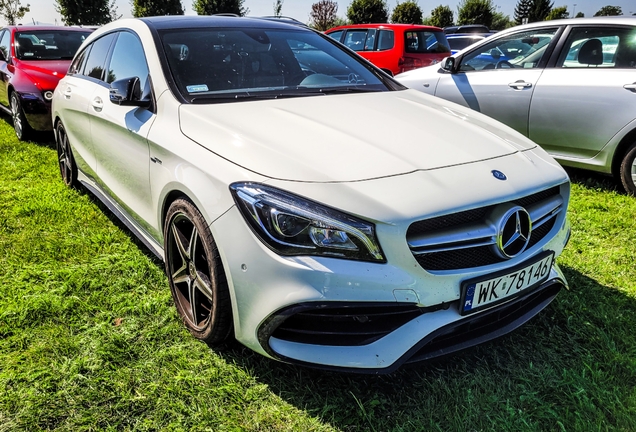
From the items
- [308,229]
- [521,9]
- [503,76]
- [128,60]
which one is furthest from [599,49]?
[521,9]

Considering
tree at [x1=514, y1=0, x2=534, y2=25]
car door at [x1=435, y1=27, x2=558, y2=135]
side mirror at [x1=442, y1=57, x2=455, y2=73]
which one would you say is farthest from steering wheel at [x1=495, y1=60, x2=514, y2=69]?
tree at [x1=514, y1=0, x2=534, y2=25]

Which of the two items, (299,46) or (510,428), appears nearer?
(510,428)

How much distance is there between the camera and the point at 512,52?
5164 millimetres

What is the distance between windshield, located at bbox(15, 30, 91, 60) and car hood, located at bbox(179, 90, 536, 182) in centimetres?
564

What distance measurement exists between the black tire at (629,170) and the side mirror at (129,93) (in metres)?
3.70

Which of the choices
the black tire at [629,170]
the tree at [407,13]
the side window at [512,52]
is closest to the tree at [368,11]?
the tree at [407,13]

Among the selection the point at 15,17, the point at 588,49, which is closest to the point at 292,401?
the point at 588,49

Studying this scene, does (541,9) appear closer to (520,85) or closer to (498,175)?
(520,85)

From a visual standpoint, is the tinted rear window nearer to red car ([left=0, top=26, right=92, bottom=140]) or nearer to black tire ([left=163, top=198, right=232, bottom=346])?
red car ([left=0, top=26, right=92, bottom=140])

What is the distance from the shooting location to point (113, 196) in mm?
3299

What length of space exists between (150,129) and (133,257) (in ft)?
3.56

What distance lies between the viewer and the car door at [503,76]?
486 cm

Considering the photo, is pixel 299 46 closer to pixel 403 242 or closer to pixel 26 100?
pixel 403 242

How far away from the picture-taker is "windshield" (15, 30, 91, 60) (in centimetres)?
692
